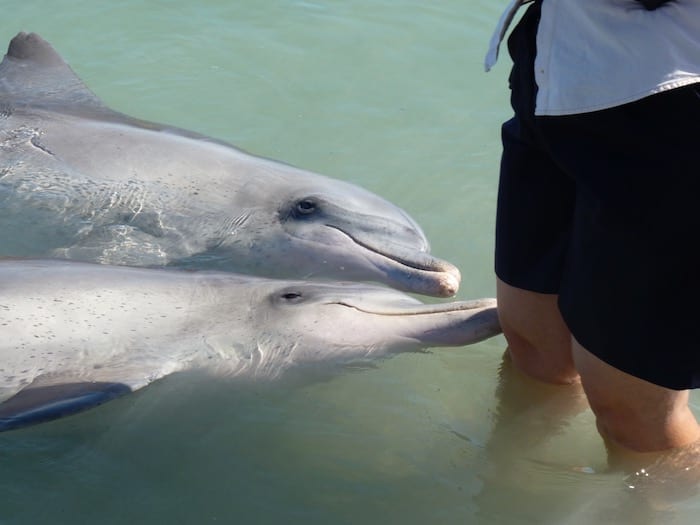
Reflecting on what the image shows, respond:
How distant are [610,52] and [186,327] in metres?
2.36

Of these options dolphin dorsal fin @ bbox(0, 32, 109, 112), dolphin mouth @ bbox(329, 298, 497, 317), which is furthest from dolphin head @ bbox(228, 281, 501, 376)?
dolphin dorsal fin @ bbox(0, 32, 109, 112)

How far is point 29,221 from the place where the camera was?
6.12m

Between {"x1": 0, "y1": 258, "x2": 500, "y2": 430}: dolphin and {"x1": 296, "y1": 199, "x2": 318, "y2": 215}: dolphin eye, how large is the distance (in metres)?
1.12

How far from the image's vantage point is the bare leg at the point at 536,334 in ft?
13.2

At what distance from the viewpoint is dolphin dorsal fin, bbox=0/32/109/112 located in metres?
7.01

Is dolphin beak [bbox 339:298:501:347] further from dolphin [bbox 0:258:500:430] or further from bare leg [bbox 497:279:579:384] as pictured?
bare leg [bbox 497:279:579:384]

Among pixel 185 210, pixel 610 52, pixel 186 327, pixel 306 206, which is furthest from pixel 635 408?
pixel 185 210

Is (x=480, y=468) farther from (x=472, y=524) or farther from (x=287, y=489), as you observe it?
(x=287, y=489)

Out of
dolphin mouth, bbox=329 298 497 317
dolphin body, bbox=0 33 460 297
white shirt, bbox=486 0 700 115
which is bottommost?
dolphin body, bbox=0 33 460 297

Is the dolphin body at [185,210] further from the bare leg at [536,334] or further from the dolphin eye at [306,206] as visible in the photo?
the bare leg at [536,334]

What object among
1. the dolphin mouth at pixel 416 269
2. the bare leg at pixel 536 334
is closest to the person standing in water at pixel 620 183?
the bare leg at pixel 536 334

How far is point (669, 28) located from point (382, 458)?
231 cm

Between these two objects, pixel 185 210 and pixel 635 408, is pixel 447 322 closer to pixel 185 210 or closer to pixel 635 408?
pixel 635 408

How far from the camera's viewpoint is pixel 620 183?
3154 millimetres
